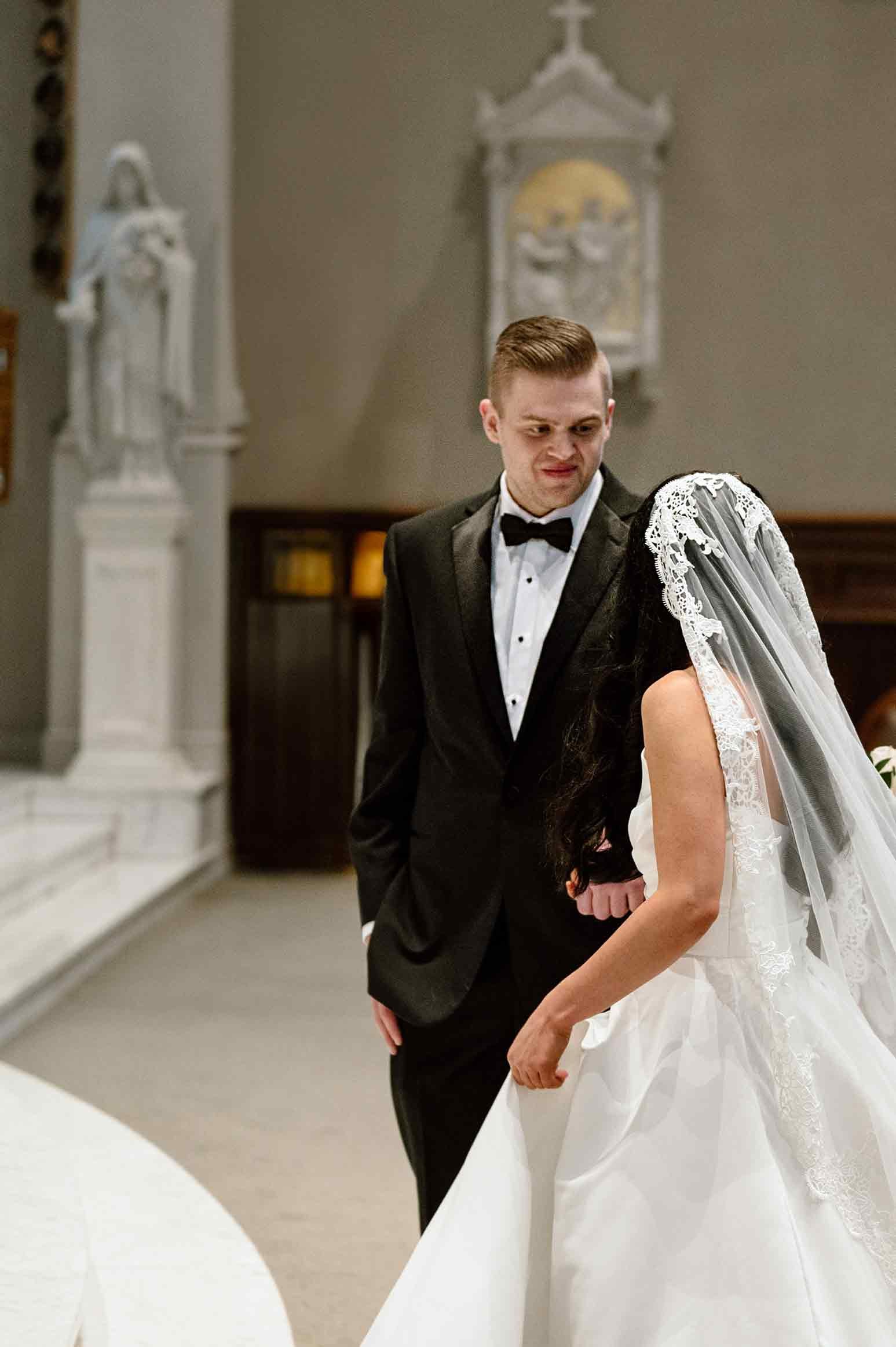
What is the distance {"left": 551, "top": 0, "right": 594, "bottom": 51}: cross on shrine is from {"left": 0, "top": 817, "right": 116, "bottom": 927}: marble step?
5.16 metres

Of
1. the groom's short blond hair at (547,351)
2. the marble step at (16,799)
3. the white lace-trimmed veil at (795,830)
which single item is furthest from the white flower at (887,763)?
the marble step at (16,799)

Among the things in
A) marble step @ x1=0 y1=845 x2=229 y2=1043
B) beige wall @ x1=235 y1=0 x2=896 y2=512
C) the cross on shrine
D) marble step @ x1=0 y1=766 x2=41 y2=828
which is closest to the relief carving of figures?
beige wall @ x1=235 y1=0 x2=896 y2=512

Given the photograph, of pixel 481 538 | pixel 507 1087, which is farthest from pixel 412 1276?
pixel 481 538

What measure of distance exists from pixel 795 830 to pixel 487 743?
0.57 m

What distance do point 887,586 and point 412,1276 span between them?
24.3 ft

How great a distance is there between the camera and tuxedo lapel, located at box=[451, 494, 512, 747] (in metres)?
2.27

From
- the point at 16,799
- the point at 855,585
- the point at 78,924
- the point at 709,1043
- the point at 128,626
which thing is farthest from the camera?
the point at 855,585

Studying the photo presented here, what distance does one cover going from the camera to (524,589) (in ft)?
7.66

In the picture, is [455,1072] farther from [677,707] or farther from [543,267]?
[543,267]

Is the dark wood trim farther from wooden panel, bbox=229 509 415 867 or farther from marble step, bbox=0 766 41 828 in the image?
marble step, bbox=0 766 41 828

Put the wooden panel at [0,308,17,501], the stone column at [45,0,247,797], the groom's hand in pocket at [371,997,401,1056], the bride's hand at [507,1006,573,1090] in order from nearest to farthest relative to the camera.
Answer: the bride's hand at [507,1006,573,1090] < the groom's hand in pocket at [371,997,401,1056] < the wooden panel at [0,308,17,501] < the stone column at [45,0,247,797]

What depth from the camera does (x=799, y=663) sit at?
6.22ft

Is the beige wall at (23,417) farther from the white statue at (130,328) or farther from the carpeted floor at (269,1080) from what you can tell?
the carpeted floor at (269,1080)

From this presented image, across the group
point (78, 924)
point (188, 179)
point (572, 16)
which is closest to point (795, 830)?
point (78, 924)
